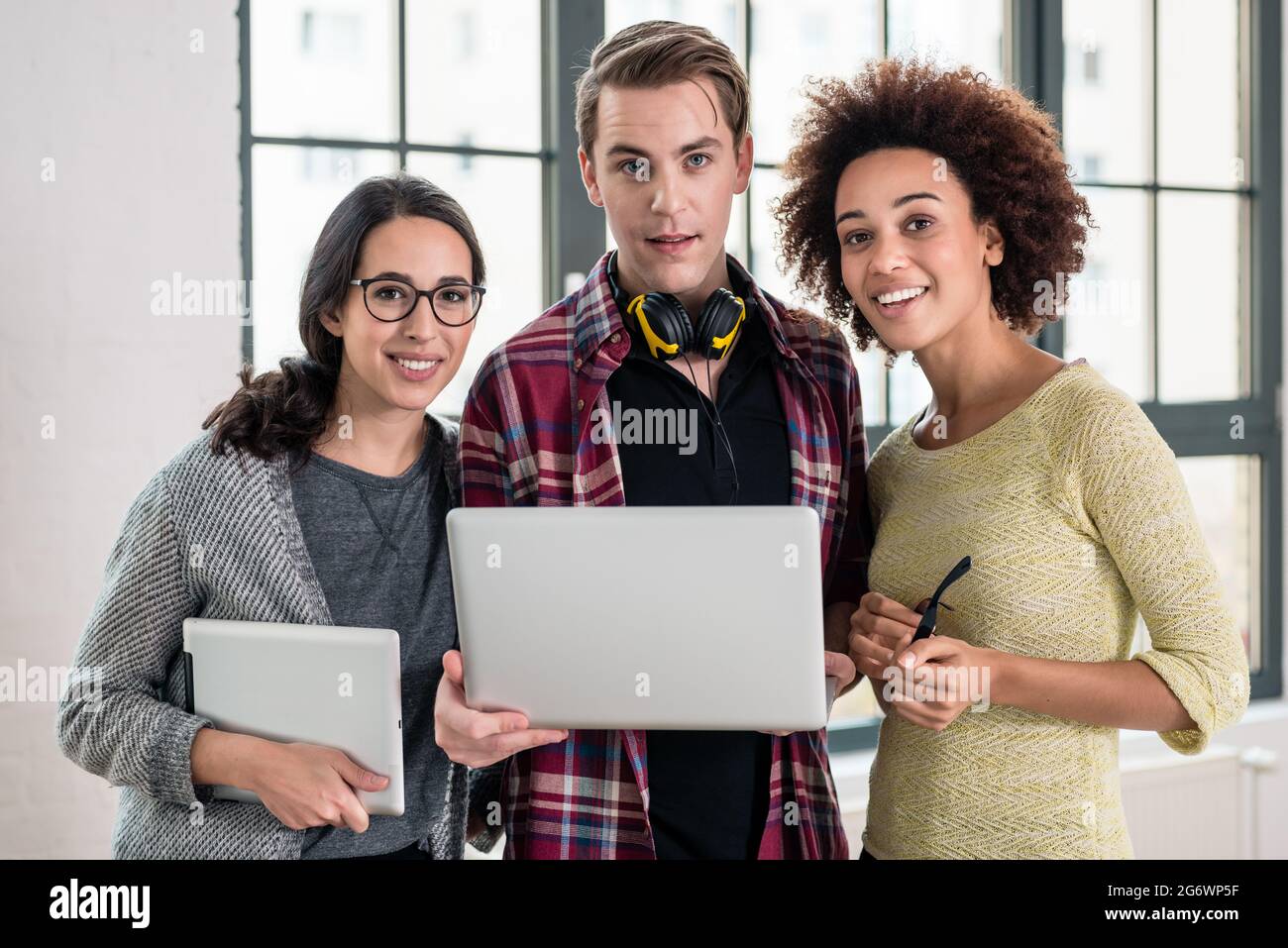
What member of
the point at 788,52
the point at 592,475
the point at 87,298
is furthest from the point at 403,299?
the point at 788,52

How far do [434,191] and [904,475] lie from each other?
850 millimetres

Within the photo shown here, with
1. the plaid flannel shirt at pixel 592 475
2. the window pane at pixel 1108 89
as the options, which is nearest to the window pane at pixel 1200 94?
the window pane at pixel 1108 89

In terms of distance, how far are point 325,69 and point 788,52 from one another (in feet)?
4.40

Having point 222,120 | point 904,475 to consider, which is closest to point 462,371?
point 222,120

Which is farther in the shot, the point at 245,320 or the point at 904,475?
the point at 245,320

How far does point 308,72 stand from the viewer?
2.89m

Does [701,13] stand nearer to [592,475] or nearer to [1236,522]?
[592,475]

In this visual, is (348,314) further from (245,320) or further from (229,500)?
Result: (245,320)

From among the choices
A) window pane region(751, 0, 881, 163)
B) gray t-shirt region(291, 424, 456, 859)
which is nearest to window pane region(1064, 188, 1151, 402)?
window pane region(751, 0, 881, 163)

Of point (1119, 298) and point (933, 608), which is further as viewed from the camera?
point (1119, 298)

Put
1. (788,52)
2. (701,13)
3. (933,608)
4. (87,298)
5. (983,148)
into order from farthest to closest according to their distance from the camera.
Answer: (788,52) → (701,13) → (87,298) → (983,148) → (933,608)

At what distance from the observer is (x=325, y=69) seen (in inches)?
114

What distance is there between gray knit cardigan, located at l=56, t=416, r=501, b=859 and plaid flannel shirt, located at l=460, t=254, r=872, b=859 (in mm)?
301

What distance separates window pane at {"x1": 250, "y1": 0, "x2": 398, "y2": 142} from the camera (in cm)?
286
